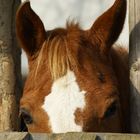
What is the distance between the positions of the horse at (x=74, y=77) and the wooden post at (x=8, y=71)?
0.39 metres

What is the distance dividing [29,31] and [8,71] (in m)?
0.46


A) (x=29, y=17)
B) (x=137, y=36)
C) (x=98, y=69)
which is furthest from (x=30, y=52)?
(x=137, y=36)

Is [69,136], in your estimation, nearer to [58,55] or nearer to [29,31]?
[58,55]

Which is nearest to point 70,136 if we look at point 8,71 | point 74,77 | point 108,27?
point 74,77

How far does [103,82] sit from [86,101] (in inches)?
9.7

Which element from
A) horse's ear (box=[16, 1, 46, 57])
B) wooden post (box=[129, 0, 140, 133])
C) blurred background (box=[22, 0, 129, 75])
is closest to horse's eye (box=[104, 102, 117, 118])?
wooden post (box=[129, 0, 140, 133])

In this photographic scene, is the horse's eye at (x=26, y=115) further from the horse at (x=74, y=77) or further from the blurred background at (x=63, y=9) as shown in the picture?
the blurred background at (x=63, y=9)

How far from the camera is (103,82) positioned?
3.44 metres

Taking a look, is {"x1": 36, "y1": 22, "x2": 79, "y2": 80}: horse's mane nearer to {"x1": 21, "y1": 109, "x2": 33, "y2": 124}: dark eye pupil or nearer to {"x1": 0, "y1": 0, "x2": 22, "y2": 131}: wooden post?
{"x1": 21, "y1": 109, "x2": 33, "y2": 124}: dark eye pupil

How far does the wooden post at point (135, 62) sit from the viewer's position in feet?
11.2

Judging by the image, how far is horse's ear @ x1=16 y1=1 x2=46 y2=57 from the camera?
3.60 meters

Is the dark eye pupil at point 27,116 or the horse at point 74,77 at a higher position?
the horse at point 74,77

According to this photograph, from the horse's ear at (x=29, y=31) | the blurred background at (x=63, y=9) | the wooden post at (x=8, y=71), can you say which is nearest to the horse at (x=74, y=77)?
the horse's ear at (x=29, y=31)

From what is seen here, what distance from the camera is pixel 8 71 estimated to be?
158 inches
